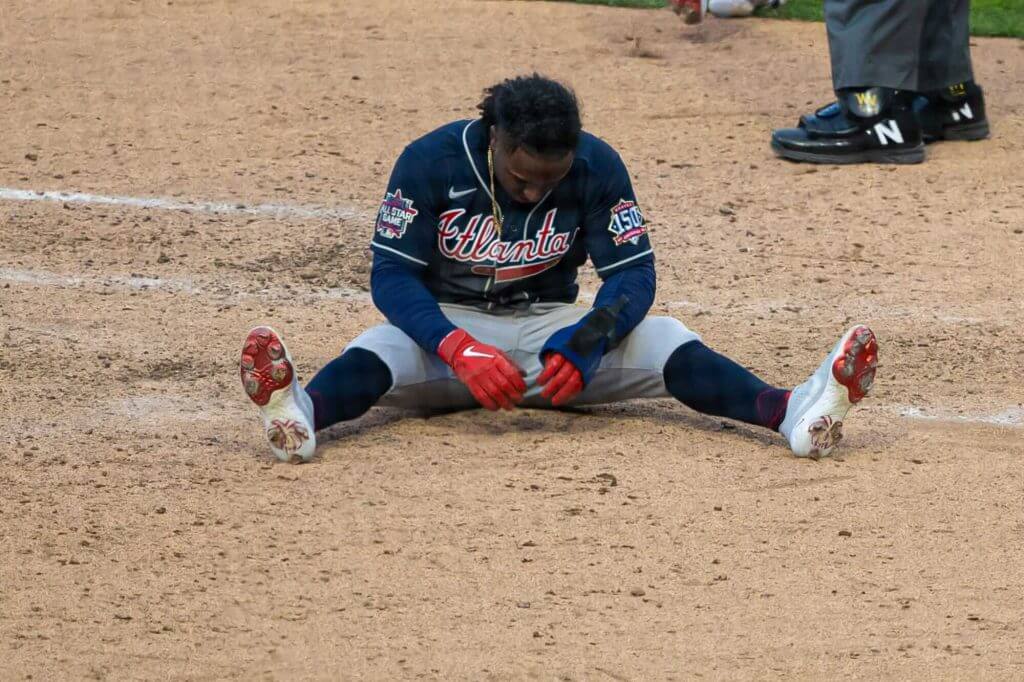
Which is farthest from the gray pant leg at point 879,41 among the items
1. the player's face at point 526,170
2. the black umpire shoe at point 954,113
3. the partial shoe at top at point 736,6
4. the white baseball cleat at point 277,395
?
the white baseball cleat at point 277,395

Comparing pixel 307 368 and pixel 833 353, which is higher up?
pixel 833 353

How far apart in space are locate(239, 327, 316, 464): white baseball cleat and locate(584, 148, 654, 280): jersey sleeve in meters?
0.85

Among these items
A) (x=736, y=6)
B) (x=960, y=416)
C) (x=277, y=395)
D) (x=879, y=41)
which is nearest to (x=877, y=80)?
(x=879, y=41)

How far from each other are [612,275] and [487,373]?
512mm

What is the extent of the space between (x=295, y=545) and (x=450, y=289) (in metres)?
1.01

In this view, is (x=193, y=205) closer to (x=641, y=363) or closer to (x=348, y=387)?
(x=348, y=387)

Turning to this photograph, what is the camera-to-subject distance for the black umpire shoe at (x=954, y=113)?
262 inches

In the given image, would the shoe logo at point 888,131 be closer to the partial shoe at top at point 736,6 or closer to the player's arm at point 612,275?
the partial shoe at top at point 736,6

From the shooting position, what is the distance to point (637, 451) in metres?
4.03

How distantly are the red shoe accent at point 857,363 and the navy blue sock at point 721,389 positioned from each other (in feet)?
0.61

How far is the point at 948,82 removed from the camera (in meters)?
6.59

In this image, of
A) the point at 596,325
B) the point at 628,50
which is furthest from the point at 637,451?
the point at 628,50

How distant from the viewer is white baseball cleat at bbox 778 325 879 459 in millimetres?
3854

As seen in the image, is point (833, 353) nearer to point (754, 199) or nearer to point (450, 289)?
point (450, 289)
